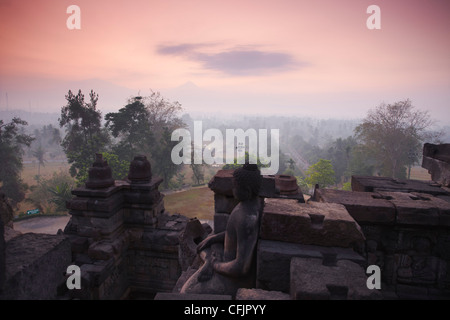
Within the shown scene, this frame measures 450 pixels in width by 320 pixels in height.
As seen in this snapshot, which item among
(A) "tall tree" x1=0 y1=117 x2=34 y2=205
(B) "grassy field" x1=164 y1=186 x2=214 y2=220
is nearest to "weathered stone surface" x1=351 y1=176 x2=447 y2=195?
(B) "grassy field" x1=164 y1=186 x2=214 y2=220

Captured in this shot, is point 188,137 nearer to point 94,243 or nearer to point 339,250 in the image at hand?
point 94,243

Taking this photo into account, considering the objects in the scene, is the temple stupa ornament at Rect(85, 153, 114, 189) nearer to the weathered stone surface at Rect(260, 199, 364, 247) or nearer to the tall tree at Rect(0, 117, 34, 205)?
the weathered stone surface at Rect(260, 199, 364, 247)

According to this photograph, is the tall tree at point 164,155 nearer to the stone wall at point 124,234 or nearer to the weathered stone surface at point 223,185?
the stone wall at point 124,234

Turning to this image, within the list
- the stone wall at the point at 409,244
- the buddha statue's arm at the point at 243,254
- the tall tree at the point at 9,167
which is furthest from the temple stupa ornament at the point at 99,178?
the tall tree at the point at 9,167

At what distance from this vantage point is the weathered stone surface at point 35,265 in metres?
1.53

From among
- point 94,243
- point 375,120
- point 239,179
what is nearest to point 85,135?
point 94,243

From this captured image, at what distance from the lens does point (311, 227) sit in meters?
2.62

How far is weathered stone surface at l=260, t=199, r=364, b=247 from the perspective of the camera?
257 cm

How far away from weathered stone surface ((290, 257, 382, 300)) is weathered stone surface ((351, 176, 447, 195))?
2642 mm

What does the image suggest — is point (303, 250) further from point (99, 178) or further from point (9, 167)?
point (9, 167)

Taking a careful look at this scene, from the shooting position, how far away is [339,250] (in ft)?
8.38

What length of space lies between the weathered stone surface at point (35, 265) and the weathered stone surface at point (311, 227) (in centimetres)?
178

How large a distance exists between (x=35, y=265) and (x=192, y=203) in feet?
71.8
